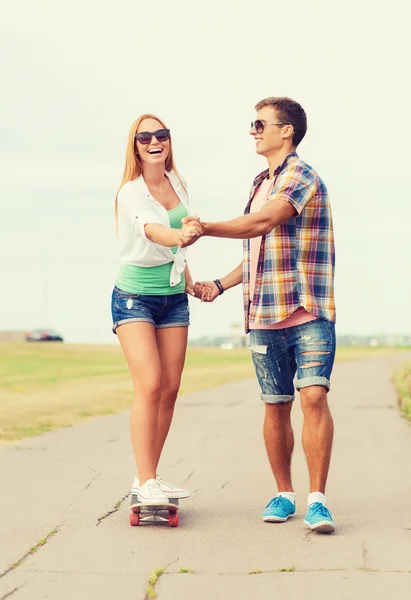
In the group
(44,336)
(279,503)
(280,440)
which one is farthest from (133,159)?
(44,336)

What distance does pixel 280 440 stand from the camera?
21.5ft

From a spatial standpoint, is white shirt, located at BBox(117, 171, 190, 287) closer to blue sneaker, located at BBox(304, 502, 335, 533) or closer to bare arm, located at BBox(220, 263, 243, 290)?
bare arm, located at BBox(220, 263, 243, 290)

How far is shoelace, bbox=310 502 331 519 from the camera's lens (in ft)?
19.6

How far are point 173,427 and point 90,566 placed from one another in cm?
769

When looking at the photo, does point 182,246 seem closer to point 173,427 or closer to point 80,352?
point 173,427

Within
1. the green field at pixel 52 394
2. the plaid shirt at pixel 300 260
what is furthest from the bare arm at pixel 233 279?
the green field at pixel 52 394

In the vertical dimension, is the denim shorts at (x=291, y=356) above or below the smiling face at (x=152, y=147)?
below

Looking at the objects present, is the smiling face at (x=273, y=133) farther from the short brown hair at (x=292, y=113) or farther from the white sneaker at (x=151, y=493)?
the white sneaker at (x=151, y=493)

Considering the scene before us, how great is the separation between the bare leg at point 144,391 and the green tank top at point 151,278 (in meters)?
0.21

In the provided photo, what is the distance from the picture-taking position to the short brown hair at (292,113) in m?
6.35

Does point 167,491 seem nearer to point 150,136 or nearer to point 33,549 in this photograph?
point 33,549

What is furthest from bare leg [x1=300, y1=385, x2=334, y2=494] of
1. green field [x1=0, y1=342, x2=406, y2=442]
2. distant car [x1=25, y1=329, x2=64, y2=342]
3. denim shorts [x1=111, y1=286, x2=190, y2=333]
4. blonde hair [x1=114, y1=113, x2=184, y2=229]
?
distant car [x1=25, y1=329, x2=64, y2=342]

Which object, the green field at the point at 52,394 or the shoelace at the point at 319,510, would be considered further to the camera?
the green field at the point at 52,394

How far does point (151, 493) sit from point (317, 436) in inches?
40.1
